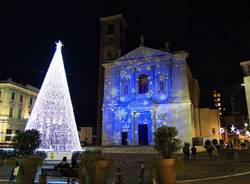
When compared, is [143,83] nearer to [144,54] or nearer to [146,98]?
[146,98]

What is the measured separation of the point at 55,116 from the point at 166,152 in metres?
9.41

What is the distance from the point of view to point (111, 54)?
4081cm

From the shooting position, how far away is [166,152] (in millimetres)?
9117

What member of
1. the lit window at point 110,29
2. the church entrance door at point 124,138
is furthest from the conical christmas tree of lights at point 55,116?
the lit window at point 110,29

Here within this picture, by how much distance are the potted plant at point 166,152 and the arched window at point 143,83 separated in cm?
2360

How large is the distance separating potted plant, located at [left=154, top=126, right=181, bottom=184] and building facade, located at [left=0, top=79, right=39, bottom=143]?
34.5 meters

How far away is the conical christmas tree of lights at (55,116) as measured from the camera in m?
15.7

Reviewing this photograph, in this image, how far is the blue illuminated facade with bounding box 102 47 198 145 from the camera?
30703 mm

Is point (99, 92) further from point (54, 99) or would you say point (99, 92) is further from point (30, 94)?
point (54, 99)

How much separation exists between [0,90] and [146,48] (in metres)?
25.4

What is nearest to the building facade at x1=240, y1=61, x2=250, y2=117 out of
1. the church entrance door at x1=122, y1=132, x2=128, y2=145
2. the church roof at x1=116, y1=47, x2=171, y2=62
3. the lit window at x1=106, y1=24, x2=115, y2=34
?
the church roof at x1=116, y1=47, x2=171, y2=62

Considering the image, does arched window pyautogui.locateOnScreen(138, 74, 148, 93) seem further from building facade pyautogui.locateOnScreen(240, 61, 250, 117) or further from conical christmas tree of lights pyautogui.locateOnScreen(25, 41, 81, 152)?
conical christmas tree of lights pyautogui.locateOnScreen(25, 41, 81, 152)

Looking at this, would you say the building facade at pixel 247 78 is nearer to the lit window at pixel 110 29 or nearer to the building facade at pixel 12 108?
the lit window at pixel 110 29

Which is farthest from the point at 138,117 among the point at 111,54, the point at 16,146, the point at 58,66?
the point at 16,146
